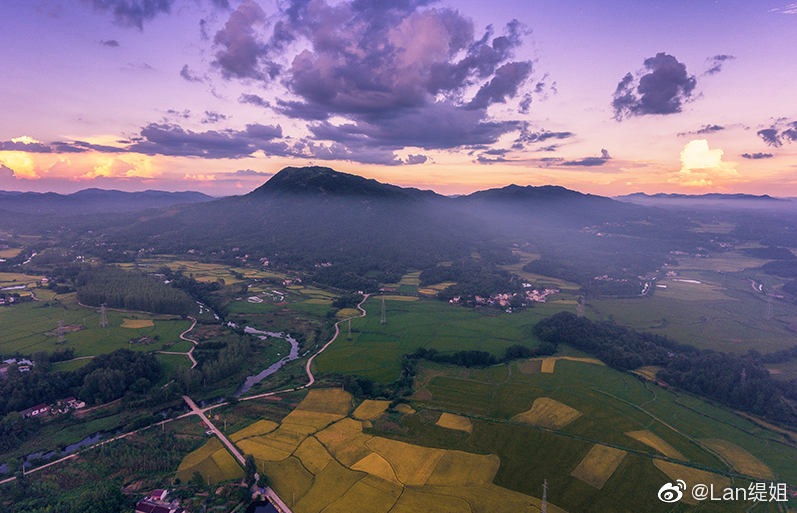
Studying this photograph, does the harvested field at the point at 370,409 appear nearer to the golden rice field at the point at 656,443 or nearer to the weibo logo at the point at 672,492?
the golden rice field at the point at 656,443

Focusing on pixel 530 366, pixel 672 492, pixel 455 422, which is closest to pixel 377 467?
pixel 455 422

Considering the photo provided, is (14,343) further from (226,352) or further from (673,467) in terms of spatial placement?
(673,467)

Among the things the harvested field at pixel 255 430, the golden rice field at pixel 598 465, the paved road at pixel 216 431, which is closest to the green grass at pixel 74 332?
the paved road at pixel 216 431

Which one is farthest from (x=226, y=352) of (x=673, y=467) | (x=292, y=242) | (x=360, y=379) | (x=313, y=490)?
(x=292, y=242)

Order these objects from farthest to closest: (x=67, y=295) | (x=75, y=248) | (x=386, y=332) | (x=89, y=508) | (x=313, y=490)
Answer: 1. (x=75, y=248)
2. (x=67, y=295)
3. (x=386, y=332)
4. (x=313, y=490)
5. (x=89, y=508)

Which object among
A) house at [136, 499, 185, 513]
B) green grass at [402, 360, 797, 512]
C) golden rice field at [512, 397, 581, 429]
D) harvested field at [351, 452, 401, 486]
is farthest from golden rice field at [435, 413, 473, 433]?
house at [136, 499, 185, 513]

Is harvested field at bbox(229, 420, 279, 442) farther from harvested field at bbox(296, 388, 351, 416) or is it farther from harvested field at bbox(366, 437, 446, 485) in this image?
harvested field at bbox(366, 437, 446, 485)
